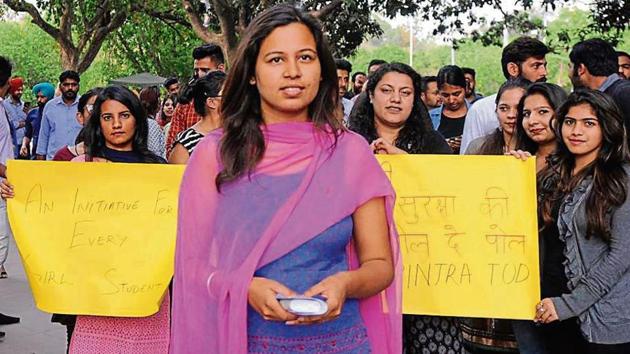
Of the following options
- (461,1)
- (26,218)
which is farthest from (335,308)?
(461,1)

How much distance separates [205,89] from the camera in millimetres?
4766

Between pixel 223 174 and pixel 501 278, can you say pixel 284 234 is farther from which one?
pixel 501 278

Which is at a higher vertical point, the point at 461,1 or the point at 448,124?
the point at 461,1

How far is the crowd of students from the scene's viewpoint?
2.19 meters

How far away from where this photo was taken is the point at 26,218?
3.94 m

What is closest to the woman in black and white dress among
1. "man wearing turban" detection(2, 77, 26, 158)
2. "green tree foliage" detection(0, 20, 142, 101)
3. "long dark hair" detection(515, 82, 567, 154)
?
"long dark hair" detection(515, 82, 567, 154)

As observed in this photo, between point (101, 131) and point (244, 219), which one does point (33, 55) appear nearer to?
point (101, 131)

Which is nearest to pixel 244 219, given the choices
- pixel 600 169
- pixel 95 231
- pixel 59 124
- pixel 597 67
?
pixel 600 169

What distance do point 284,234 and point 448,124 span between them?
4922mm

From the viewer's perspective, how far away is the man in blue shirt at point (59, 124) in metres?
8.41

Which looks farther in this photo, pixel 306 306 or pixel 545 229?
pixel 545 229

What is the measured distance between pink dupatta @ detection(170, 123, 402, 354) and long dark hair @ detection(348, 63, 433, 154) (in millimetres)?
1691

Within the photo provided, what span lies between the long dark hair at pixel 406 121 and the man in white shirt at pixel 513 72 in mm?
1162

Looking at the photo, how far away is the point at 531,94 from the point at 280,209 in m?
2.02
